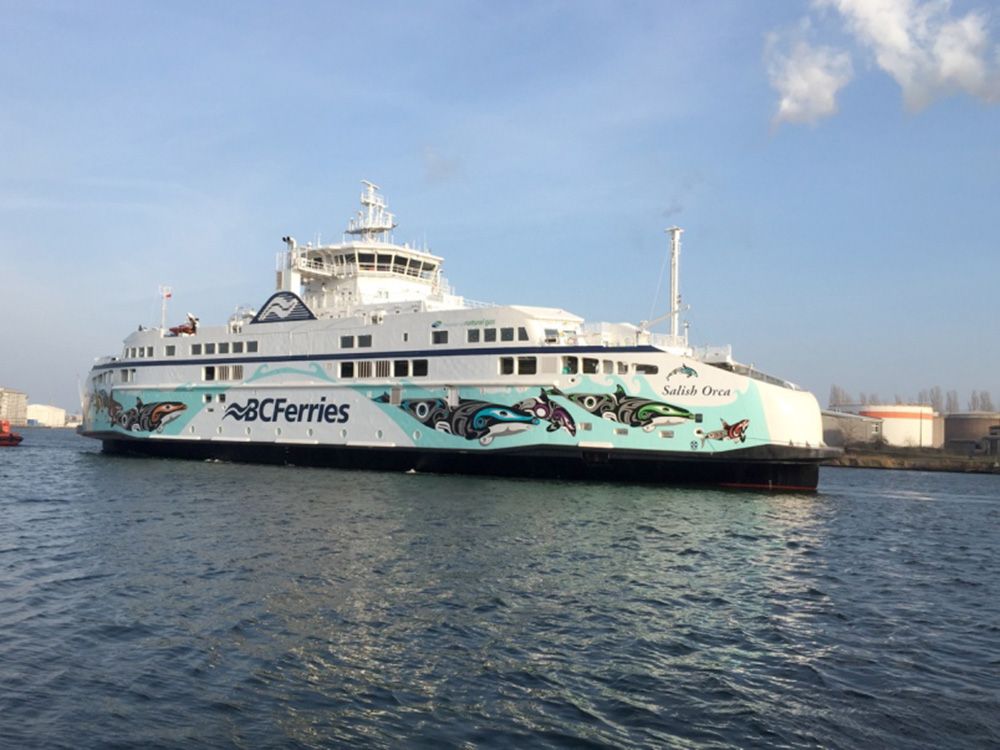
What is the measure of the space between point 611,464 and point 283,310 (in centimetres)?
1619

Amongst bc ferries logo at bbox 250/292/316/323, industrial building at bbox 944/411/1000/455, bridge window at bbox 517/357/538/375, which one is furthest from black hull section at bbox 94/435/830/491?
industrial building at bbox 944/411/1000/455

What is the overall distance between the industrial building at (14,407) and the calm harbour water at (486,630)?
188645mm

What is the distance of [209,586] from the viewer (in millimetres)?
11523

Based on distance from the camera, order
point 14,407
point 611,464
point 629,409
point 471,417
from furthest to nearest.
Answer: point 14,407
point 471,417
point 611,464
point 629,409

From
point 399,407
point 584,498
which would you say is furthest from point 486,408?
point 584,498

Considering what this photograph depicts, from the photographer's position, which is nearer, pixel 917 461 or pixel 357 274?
pixel 357 274

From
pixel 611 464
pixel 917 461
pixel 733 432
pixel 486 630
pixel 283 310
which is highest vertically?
pixel 283 310

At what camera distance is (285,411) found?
109 feet

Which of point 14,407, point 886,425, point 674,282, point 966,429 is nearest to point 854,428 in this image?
point 886,425

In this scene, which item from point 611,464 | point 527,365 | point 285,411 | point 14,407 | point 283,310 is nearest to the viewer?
point 611,464

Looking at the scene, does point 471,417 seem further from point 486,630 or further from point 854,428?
point 854,428

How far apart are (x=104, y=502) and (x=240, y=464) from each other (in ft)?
43.0

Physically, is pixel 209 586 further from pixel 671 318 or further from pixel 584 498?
pixel 671 318

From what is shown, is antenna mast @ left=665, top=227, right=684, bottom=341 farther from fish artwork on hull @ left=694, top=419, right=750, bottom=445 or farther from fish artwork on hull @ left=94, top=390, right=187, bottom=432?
fish artwork on hull @ left=94, top=390, right=187, bottom=432
